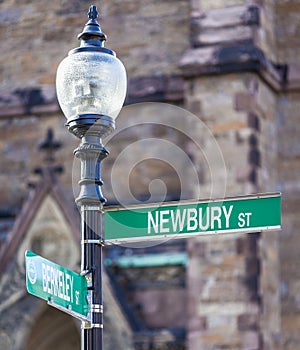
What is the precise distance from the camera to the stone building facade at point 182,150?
13.2 meters

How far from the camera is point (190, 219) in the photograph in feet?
24.1

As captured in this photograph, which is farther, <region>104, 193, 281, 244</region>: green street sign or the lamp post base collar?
<region>104, 193, 281, 244</region>: green street sign

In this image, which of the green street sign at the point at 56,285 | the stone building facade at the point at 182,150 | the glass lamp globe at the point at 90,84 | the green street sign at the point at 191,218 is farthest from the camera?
the stone building facade at the point at 182,150

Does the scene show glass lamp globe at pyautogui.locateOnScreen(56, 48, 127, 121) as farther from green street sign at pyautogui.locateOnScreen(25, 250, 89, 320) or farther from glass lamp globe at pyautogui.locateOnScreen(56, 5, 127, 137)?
green street sign at pyautogui.locateOnScreen(25, 250, 89, 320)

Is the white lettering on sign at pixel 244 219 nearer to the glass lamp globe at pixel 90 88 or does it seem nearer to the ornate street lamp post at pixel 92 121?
the ornate street lamp post at pixel 92 121

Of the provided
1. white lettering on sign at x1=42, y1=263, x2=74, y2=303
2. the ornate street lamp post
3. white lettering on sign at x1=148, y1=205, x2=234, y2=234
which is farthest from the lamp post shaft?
white lettering on sign at x1=148, y1=205, x2=234, y2=234

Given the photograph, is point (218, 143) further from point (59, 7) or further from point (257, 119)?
point (59, 7)

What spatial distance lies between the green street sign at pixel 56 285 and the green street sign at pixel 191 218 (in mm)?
347

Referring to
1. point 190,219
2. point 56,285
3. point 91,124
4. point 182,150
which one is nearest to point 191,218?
point 190,219

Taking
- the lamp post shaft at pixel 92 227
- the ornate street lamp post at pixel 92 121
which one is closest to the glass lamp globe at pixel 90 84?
the ornate street lamp post at pixel 92 121

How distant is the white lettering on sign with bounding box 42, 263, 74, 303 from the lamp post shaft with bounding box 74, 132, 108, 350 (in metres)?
0.11

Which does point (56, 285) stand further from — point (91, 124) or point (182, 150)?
point (182, 150)

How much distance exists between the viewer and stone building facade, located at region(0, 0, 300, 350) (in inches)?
520

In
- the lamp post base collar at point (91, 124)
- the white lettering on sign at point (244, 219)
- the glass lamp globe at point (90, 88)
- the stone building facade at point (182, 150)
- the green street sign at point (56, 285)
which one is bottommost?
the green street sign at point (56, 285)
